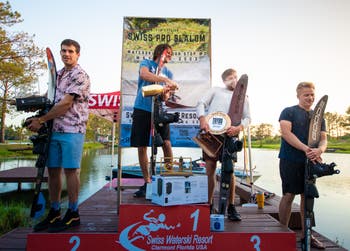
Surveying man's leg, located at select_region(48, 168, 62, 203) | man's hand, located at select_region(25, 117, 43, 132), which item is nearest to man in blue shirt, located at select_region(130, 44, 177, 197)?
man's leg, located at select_region(48, 168, 62, 203)

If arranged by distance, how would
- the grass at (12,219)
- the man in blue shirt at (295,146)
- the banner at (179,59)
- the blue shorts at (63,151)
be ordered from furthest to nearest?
the grass at (12,219) → the banner at (179,59) → the man in blue shirt at (295,146) → the blue shorts at (63,151)

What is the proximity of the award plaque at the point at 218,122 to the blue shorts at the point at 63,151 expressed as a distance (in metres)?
1.34

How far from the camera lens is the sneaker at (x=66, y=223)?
2.32m

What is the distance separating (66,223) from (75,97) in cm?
115

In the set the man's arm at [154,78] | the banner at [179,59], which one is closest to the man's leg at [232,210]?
the man's arm at [154,78]

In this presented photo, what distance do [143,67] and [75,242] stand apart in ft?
6.24

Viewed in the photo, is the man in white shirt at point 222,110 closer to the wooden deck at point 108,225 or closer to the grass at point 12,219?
the wooden deck at point 108,225

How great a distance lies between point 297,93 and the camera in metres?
2.91

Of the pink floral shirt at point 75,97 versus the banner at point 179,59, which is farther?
the banner at point 179,59

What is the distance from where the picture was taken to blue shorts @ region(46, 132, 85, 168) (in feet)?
7.89

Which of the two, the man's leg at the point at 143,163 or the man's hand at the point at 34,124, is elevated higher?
the man's hand at the point at 34,124

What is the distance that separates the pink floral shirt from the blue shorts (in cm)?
6

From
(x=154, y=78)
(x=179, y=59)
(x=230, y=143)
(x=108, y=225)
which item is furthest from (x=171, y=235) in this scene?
(x=179, y=59)

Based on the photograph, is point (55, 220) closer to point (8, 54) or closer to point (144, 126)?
point (144, 126)
